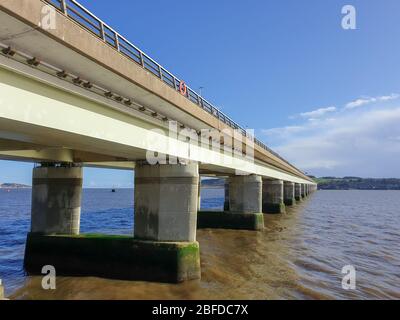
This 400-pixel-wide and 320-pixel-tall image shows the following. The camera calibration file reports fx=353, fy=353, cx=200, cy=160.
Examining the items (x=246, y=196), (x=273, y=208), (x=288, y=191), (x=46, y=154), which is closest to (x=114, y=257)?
(x=46, y=154)

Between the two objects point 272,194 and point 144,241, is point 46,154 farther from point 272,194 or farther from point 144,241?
point 272,194

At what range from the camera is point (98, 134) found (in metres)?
10.9

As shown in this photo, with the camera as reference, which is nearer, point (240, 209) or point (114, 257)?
point (114, 257)

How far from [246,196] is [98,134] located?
22.0 metres

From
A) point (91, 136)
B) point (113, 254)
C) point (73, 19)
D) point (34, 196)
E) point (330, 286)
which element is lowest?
point (330, 286)

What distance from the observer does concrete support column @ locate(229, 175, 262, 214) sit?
31234 mm

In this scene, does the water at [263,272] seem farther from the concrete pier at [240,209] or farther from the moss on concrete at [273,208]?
the moss on concrete at [273,208]

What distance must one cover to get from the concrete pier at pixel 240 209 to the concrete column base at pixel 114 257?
15.8m

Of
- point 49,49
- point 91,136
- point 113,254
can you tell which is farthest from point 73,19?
point 113,254

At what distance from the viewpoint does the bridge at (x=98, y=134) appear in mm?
8109

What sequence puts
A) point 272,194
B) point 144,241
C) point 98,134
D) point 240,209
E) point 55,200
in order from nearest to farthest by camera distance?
1. point 98,134
2. point 144,241
3. point 55,200
4. point 240,209
5. point 272,194

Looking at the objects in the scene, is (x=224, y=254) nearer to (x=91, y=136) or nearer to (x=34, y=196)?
(x=34, y=196)
